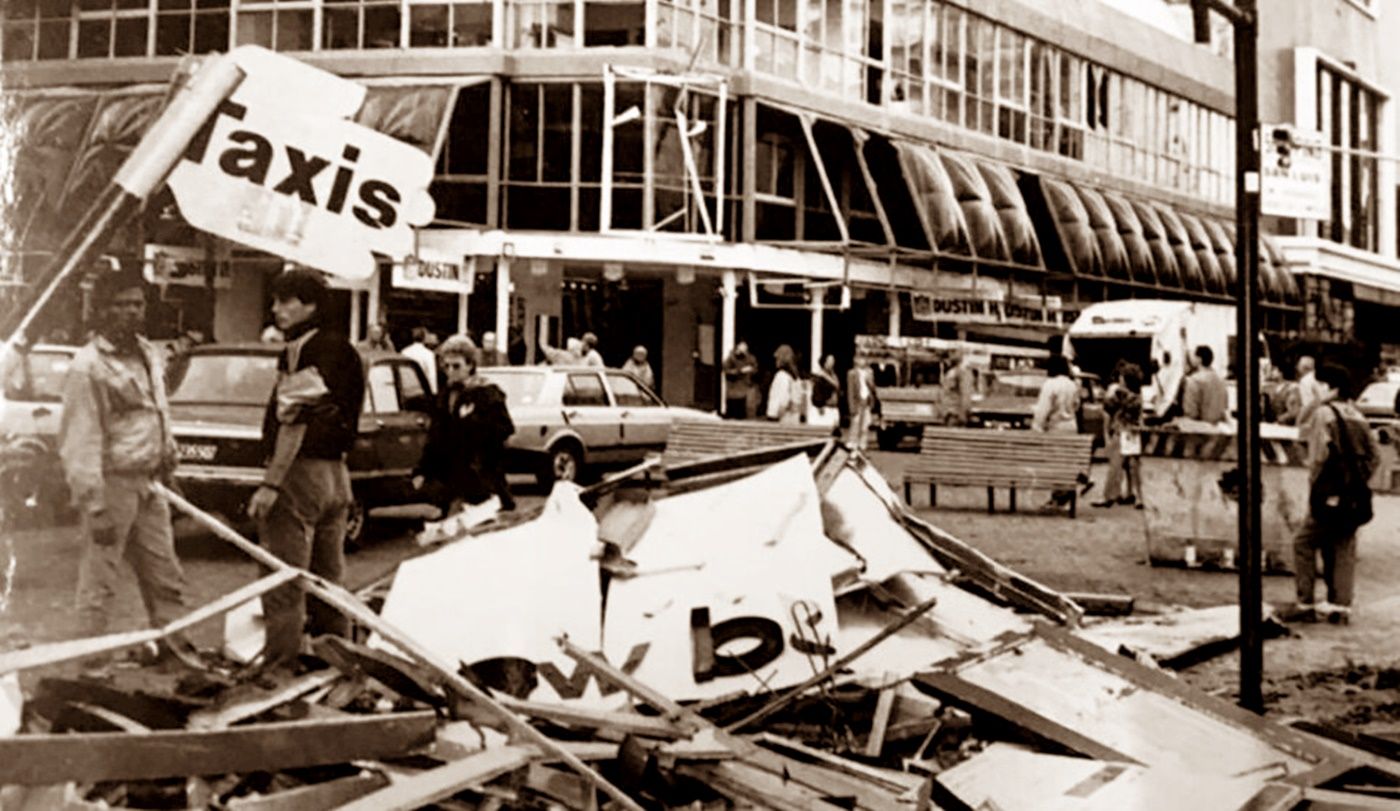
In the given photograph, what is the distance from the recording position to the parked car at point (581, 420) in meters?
10.9

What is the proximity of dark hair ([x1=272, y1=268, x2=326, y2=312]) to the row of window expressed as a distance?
107 centimetres

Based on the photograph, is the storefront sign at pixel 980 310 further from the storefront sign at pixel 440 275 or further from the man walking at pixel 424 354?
the storefront sign at pixel 440 275

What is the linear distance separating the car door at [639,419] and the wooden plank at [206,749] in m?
7.09

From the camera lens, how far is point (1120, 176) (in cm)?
2427

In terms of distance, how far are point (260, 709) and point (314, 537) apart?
166cm

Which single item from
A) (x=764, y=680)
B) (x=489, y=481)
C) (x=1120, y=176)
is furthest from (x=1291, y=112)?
(x=1120, y=176)

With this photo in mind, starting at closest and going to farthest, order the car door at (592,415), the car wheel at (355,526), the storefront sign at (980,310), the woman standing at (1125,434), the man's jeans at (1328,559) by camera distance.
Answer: the car wheel at (355,526), the man's jeans at (1328,559), the car door at (592,415), the woman standing at (1125,434), the storefront sign at (980,310)

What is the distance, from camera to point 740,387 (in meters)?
13.5

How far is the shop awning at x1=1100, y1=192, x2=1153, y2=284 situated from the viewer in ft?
80.0

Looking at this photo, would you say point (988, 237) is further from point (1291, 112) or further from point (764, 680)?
point (764, 680)

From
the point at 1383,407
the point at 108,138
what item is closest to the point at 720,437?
the point at 108,138

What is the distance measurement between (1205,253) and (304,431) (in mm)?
22347

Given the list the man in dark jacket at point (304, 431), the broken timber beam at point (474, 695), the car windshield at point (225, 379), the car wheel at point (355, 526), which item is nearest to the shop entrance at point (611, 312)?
the car wheel at point (355, 526)

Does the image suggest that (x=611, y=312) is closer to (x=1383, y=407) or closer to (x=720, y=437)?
(x=720, y=437)
